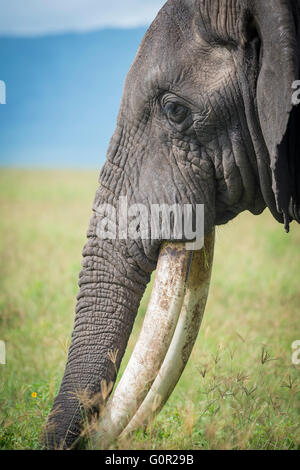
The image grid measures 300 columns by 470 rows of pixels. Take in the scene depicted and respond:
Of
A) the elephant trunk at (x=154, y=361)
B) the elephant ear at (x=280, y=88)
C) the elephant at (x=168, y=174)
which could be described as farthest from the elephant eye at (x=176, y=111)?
the elephant trunk at (x=154, y=361)

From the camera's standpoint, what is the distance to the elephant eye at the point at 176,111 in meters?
3.00

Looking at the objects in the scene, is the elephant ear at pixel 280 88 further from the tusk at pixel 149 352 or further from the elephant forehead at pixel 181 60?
the tusk at pixel 149 352

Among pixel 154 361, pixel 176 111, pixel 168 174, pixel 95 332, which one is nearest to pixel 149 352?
pixel 154 361

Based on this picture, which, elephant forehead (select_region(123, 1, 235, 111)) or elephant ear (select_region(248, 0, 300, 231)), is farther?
elephant forehead (select_region(123, 1, 235, 111))

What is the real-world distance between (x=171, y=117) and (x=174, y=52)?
0.28 metres

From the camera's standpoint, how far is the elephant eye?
9.83ft

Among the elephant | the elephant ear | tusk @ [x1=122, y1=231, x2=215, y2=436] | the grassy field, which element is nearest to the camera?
the elephant ear

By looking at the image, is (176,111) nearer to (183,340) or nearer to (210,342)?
(183,340)

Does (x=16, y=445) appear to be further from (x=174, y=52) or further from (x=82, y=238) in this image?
(x=82, y=238)

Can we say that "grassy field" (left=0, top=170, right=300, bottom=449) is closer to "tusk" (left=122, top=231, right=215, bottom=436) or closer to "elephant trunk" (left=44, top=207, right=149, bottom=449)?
"tusk" (left=122, top=231, right=215, bottom=436)

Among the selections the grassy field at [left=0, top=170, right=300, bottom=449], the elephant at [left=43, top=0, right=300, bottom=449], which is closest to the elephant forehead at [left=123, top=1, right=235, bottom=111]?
the elephant at [left=43, top=0, right=300, bottom=449]

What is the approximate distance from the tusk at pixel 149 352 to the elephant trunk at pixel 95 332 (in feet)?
0.27

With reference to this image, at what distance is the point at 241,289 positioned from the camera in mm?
7082

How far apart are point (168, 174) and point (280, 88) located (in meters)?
0.65
